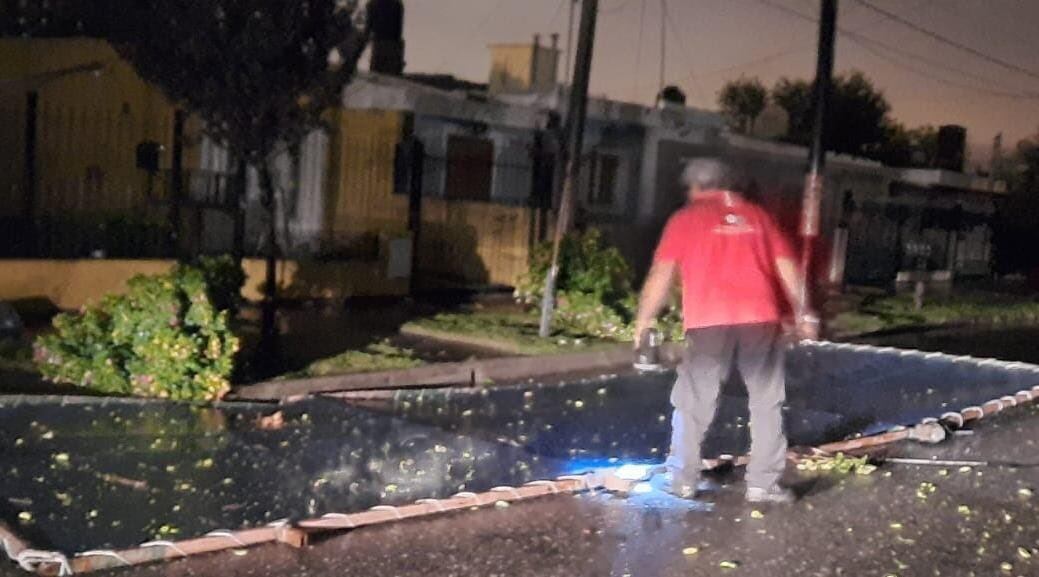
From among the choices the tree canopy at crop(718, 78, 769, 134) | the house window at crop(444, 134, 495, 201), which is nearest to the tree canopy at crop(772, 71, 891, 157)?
the tree canopy at crop(718, 78, 769, 134)

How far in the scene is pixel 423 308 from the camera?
16.1 m

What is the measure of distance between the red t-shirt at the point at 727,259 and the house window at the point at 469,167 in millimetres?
14767

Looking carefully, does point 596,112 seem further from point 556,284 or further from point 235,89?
point 235,89

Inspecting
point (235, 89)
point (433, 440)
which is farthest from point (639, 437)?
point (235, 89)

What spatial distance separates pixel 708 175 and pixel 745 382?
3.71 feet

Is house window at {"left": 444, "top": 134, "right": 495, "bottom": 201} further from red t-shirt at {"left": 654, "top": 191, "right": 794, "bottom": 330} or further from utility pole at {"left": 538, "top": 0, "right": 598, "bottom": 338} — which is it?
red t-shirt at {"left": 654, "top": 191, "right": 794, "bottom": 330}

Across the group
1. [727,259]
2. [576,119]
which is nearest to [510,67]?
[576,119]

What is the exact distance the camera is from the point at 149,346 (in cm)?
917

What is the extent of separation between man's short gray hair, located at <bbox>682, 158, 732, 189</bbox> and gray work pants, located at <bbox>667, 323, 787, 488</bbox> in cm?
78

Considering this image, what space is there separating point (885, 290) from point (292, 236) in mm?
13397

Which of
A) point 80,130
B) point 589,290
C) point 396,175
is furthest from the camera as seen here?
point 396,175

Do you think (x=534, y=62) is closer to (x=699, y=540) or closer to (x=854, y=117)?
(x=699, y=540)

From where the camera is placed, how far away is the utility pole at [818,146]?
15.9m

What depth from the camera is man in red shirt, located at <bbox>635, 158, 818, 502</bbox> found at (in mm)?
6562
